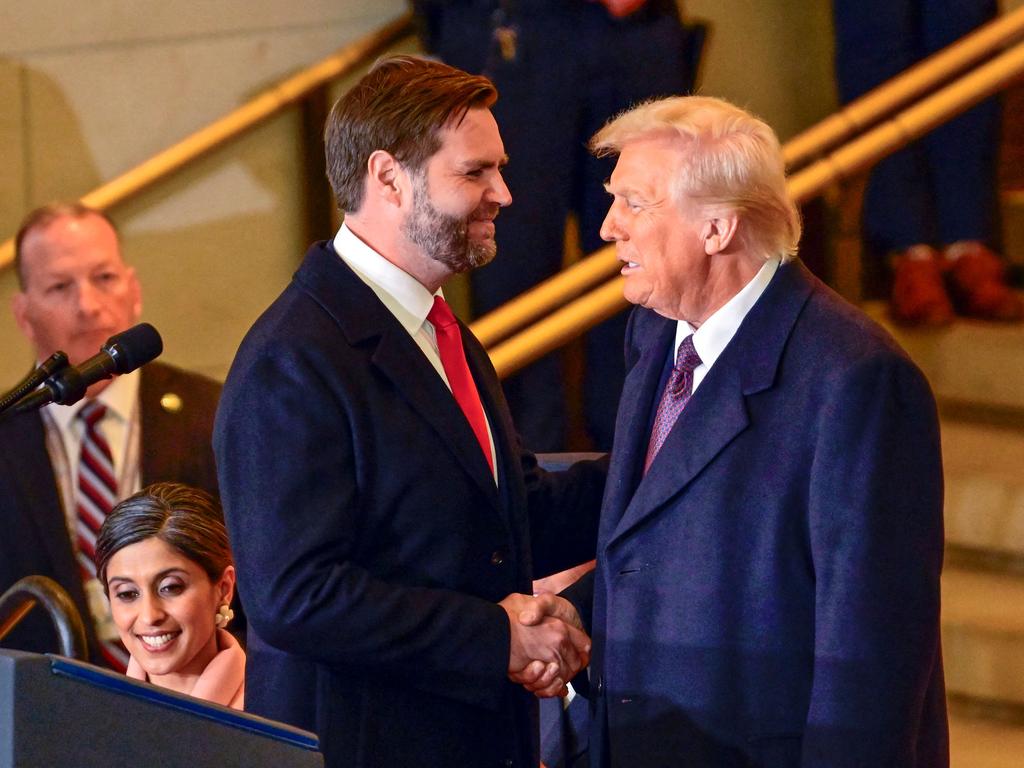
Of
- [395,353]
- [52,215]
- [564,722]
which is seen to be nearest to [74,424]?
[52,215]

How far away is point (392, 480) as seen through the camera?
6.97 feet

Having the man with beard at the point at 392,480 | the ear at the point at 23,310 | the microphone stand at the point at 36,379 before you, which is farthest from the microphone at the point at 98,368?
the ear at the point at 23,310

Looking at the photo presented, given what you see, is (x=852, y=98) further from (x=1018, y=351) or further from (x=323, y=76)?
(x=323, y=76)

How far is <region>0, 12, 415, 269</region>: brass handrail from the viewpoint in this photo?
465 centimetres

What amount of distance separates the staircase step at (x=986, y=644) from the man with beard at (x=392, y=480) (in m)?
1.55

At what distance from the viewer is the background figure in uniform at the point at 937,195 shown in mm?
4164

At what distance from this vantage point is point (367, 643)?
207 cm

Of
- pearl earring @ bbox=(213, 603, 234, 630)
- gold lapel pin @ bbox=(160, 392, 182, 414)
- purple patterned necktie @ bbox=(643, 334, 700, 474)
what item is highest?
gold lapel pin @ bbox=(160, 392, 182, 414)

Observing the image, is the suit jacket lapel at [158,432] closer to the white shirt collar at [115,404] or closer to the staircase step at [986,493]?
the white shirt collar at [115,404]

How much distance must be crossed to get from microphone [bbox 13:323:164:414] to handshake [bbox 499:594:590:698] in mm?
648

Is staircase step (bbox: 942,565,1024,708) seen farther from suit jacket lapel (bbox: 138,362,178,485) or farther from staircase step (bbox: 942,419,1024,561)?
suit jacket lapel (bbox: 138,362,178,485)

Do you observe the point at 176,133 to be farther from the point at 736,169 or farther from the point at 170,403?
the point at 736,169

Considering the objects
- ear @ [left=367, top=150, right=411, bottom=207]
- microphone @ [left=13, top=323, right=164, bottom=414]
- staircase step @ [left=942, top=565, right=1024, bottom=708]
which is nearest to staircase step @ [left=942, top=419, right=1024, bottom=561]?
staircase step @ [left=942, top=565, right=1024, bottom=708]

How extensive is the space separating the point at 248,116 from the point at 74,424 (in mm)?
1607
